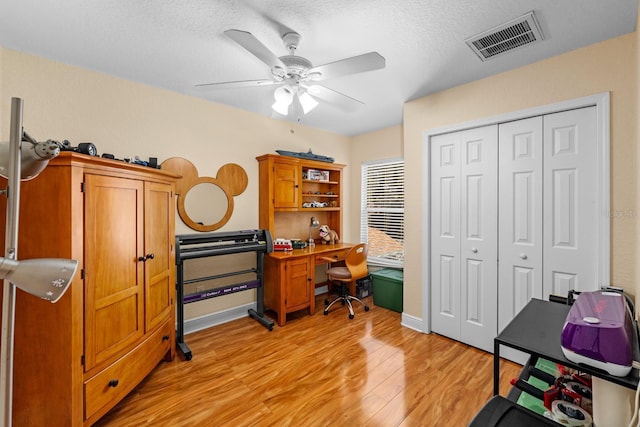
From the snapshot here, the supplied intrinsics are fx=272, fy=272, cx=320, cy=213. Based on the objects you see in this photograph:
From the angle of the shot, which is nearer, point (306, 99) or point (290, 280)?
point (306, 99)

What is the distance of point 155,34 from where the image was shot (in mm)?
1883

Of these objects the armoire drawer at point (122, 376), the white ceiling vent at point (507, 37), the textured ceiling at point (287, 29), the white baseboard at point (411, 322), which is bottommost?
the white baseboard at point (411, 322)

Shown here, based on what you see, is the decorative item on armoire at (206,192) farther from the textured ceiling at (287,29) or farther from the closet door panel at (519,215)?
the closet door panel at (519,215)

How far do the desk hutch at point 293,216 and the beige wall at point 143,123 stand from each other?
254mm

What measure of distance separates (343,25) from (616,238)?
240cm

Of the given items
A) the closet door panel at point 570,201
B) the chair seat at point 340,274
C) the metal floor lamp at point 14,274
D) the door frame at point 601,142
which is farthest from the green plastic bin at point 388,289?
the metal floor lamp at point 14,274

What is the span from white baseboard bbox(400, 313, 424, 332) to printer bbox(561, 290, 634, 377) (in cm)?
208

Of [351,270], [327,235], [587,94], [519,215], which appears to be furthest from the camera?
[327,235]

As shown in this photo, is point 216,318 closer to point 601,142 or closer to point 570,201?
point 570,201

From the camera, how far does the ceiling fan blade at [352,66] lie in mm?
1641

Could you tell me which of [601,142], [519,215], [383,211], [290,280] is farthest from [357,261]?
[601,142]

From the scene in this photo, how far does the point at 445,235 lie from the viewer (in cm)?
284

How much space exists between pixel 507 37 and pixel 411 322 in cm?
274

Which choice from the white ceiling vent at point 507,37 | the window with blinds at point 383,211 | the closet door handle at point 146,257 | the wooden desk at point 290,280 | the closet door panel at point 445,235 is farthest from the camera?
the window with blinds at point 383,211
